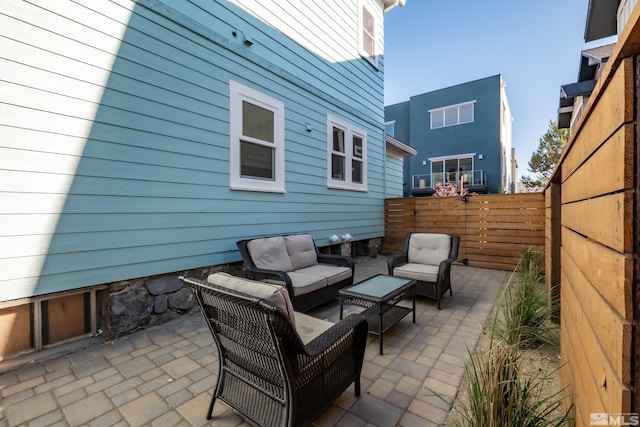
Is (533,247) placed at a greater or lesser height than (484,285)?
greater

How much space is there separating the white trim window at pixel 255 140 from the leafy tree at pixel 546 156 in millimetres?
18115

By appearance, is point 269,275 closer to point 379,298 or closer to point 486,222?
point 379,298

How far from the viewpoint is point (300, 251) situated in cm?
458

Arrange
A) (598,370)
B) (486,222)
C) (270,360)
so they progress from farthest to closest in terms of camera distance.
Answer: (486,222) → (270,360) → (598,370)

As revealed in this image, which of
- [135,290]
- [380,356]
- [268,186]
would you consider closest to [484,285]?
[380,356]

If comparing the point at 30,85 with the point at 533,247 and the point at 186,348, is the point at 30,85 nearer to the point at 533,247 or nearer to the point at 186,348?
the point at 186,348

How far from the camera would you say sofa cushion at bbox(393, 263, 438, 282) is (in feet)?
12.8

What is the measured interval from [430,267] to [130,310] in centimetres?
404

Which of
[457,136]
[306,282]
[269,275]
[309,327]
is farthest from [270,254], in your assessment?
[457,136]

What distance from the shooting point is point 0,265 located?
2.42 metres

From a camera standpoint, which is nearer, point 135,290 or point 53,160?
point 53,160

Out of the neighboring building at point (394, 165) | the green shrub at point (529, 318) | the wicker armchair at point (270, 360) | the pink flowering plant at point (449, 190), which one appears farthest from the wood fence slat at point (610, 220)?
the pink flowering plant at point (449, 190)

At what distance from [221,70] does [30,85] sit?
2.14 metres

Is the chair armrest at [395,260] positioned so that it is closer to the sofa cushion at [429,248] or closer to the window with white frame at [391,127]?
the sofa cushion at [429,248]
